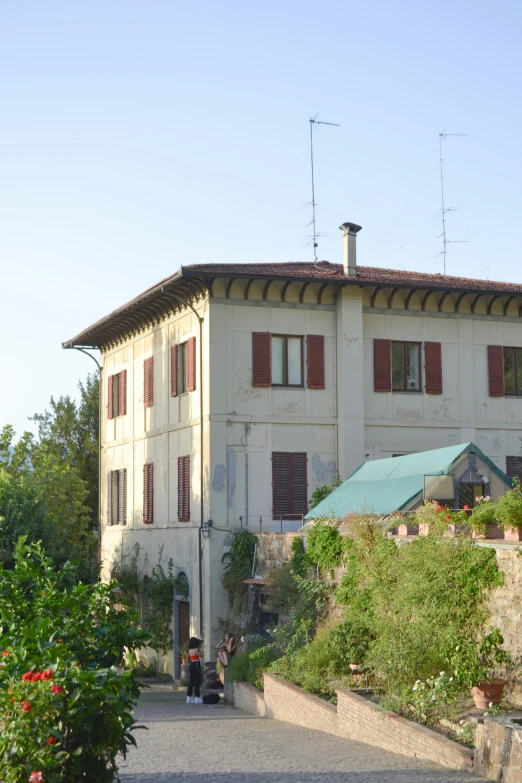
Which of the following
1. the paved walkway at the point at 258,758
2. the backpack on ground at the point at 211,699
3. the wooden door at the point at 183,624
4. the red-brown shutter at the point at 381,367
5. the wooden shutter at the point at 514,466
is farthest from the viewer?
the wooden shutter at the point at 514,466

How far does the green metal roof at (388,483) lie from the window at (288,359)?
3041 mm

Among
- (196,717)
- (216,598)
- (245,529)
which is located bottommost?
(196,717)

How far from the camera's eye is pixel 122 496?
1314 inches

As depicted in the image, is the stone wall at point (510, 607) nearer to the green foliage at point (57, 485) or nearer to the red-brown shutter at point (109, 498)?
the green foliage at point (57, 485)

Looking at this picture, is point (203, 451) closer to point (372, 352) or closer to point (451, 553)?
point (372, 352)

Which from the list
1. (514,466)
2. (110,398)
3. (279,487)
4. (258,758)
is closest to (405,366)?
(514,466)

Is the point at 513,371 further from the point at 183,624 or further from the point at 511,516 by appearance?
the point at 511,516

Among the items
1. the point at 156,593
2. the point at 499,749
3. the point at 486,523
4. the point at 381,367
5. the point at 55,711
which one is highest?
the point at 381,367

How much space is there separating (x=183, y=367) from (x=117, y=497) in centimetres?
723

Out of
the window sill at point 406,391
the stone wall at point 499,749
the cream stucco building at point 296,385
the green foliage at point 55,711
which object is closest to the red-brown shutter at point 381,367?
the cream stucco building at point 296,385

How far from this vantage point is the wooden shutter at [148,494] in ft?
101

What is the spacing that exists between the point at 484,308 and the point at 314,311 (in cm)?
480

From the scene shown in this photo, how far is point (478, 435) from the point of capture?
1123 inches

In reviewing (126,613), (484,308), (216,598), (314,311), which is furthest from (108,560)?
(126,613)
